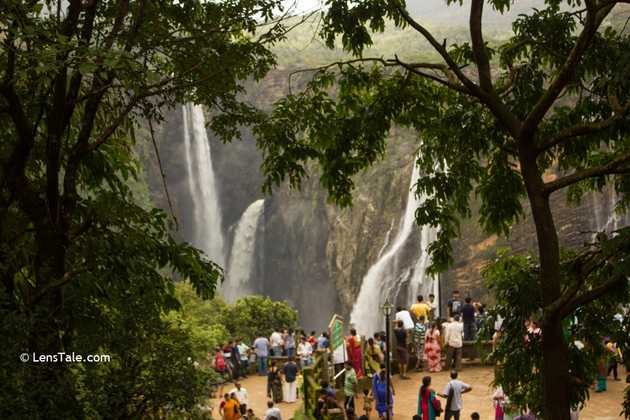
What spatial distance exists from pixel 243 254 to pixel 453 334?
28753 mm

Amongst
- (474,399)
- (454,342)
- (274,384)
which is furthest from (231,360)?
(474,399)

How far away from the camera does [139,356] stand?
6.94 metres

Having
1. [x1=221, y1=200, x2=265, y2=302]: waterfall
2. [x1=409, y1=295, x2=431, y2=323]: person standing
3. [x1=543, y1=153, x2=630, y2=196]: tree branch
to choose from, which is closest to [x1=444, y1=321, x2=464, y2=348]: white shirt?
[x1=409, y1=295, x2=431, y2=323]: person standing

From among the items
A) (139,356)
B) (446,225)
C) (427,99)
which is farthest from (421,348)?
(139,356)

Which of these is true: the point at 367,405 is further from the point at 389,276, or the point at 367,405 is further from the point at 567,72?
the point at 389,276

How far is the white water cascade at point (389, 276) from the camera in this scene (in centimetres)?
3303

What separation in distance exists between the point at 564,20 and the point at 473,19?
4.12 feet

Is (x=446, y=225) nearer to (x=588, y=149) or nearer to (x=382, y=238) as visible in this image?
(x=588, y=149)

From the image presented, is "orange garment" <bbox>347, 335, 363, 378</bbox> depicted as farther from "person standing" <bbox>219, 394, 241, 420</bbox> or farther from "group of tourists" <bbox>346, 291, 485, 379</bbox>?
"person standing" <bbox>219, 394, 241, 420</bbox>

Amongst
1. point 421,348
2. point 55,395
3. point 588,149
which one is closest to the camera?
point 55,395

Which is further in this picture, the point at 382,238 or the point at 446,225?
the point at 382,238

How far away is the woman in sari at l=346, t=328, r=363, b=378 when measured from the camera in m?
15.7

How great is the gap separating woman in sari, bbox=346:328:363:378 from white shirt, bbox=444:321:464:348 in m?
1.74

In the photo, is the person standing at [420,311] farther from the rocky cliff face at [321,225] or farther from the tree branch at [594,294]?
the rocky cliff face at [321,225]
